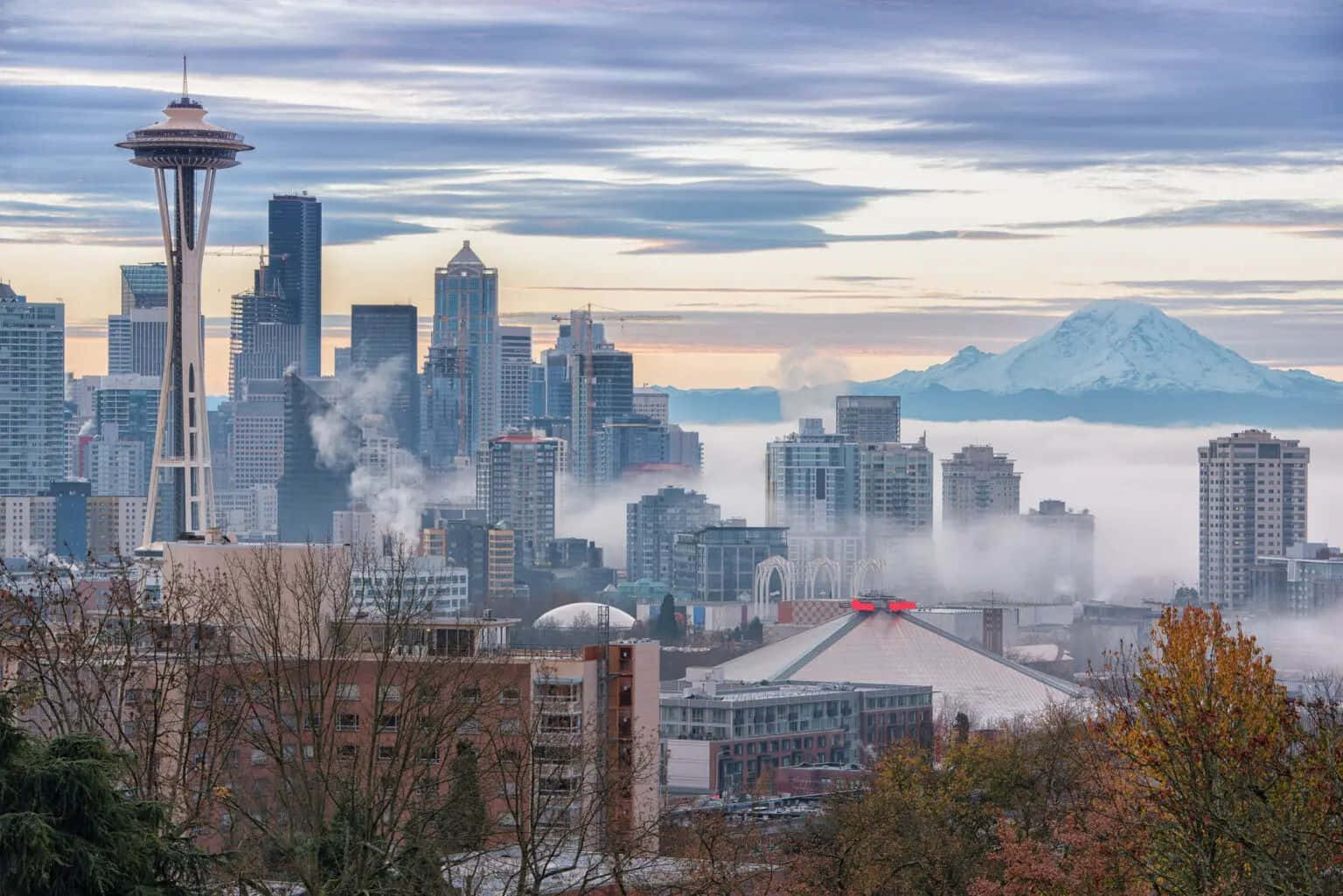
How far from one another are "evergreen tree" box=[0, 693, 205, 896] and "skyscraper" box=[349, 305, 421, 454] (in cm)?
16695

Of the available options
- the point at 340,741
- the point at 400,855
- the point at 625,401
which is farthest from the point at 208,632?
the point at 625,401

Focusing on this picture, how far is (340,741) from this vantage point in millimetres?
25453

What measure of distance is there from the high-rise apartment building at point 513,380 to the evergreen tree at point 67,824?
574 feet

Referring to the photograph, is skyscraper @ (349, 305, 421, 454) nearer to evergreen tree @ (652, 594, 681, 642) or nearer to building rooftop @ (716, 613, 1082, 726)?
evergreen tree @ (652, 594, 681, 642)

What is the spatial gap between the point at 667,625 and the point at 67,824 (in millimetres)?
88110

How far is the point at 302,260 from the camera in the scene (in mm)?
192750

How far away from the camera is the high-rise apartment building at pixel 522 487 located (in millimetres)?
143000

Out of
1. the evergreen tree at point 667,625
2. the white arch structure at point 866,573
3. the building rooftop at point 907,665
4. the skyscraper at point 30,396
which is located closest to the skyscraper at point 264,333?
the skyscraper at point 30,396

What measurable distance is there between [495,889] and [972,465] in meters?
129

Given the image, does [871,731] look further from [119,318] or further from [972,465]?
[119,318]

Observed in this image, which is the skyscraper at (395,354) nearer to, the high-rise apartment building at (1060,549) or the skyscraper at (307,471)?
the skyscraper at (307,471)

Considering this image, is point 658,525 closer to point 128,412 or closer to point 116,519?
point 116,519

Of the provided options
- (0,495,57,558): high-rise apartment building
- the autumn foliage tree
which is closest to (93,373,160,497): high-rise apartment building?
(0,495,57,558): high-rise apartment building

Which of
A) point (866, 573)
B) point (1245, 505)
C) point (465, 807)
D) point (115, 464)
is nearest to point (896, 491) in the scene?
point (866, 573)
